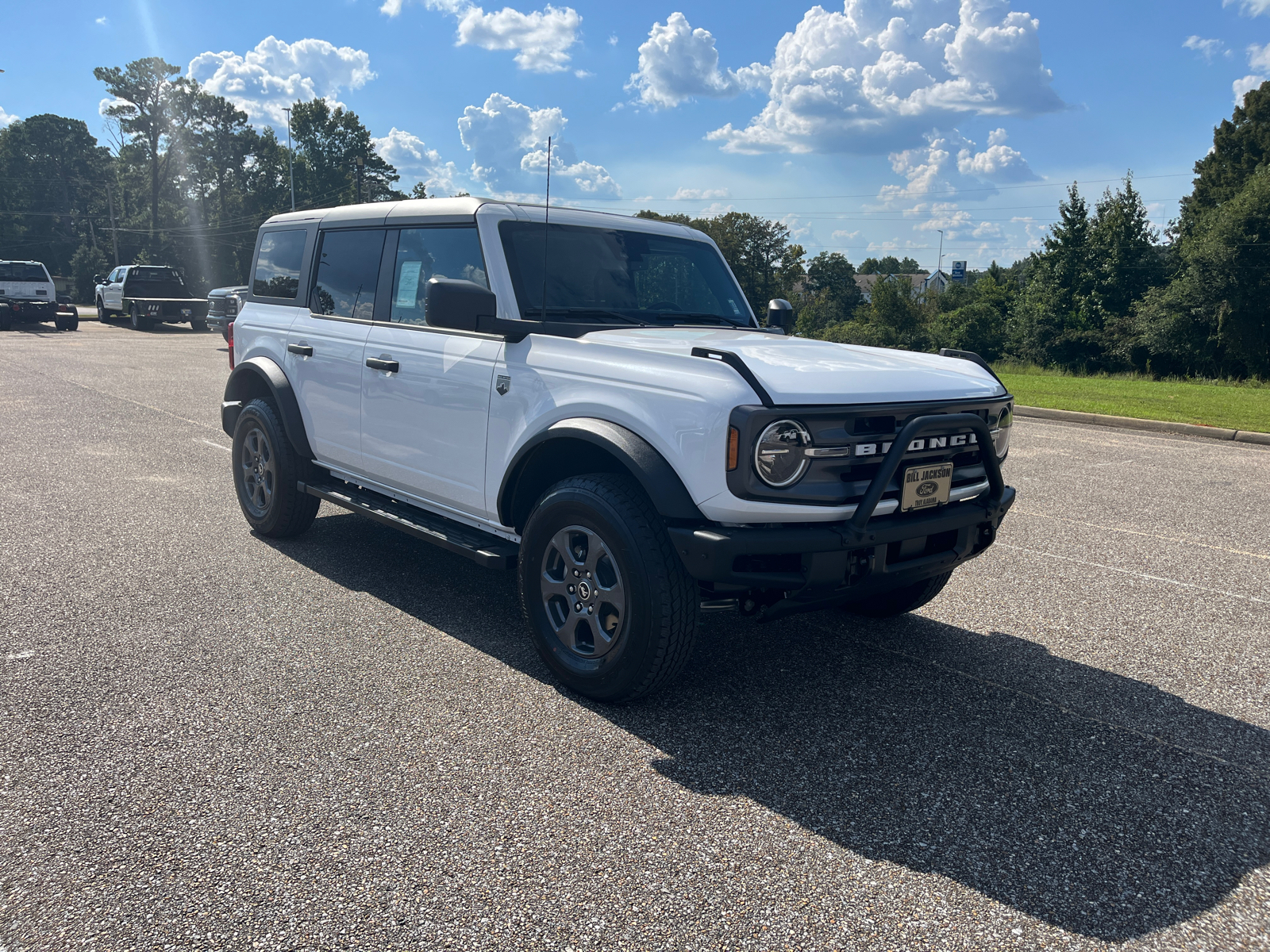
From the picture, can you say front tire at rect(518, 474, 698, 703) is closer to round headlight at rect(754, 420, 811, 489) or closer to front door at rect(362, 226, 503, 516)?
round headlight at rect(754, 420, 811, 489)

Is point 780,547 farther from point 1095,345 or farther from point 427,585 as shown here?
point 1095,345

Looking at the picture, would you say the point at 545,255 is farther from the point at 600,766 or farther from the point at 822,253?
the point at 822,253

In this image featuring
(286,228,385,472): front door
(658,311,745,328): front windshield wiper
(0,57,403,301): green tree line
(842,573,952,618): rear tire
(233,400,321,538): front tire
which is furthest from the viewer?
(0,57,403,301): green tree line

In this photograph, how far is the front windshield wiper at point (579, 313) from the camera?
4.43m

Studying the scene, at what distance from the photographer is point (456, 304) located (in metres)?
3.94

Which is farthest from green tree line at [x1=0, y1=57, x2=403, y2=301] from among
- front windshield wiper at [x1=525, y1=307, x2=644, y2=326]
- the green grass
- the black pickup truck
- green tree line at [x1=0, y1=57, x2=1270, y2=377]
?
front windshield wiper at [x1=525, y1=307, x2=644, y2=326]

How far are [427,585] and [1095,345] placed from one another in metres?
54.2

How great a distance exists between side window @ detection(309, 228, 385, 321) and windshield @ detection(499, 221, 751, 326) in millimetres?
1105

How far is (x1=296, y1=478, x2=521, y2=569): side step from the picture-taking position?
4191 millimetres

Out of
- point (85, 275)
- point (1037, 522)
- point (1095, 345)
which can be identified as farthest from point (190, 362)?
point (85, 275)

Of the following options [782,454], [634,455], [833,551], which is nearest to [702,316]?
[634,455]

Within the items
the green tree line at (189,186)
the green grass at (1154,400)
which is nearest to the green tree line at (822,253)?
the green tree line at (189,186)

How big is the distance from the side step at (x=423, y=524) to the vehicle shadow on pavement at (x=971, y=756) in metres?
0.47

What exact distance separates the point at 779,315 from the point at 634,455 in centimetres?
241
